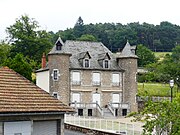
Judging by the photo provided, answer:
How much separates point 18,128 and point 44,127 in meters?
1.47

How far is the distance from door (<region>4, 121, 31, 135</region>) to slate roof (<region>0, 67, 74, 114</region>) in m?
0.69

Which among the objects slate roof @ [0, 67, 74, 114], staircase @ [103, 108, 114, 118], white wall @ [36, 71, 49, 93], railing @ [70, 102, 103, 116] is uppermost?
white wall @ [36, 71, 49, 93]

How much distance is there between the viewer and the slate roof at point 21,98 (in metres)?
17.6

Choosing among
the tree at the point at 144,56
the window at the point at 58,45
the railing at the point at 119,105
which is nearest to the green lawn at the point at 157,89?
the railing at the point at 119,105

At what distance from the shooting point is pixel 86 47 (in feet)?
186

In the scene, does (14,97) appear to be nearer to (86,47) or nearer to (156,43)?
(86,47)

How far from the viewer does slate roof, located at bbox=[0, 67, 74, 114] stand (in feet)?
57.9

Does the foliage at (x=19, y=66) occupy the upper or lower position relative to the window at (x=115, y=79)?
upper

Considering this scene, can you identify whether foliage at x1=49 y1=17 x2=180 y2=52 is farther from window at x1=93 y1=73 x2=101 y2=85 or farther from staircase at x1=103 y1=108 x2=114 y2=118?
staircase at x1=103 y1=108 x2=114 y2=118

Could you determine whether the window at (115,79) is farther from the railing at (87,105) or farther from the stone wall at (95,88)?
the railing at (87,105)

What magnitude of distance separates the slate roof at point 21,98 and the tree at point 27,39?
61564mm

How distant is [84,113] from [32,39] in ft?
106

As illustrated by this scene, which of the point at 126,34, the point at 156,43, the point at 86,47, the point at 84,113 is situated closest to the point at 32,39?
the point at 86,47

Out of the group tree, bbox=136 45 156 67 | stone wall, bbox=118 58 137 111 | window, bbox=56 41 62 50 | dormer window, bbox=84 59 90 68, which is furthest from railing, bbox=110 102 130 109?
tree, bbox=136 45 156 67
